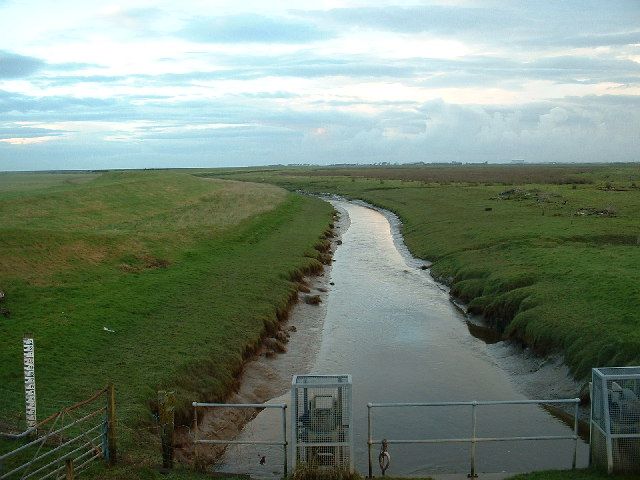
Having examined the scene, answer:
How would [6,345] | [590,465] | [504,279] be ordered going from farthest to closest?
[504,279], [6,345], [590,465]

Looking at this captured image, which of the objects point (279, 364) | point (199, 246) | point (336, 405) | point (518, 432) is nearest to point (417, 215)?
point (199, 246)

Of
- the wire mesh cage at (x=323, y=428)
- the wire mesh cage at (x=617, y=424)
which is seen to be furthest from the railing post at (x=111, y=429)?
the wire mesh cage at (x=617, y=424)

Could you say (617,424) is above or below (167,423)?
above

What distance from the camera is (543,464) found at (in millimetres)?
17828

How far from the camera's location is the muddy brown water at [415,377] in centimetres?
1844

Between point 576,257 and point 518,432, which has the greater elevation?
point 576,257

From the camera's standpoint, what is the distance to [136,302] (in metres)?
29.7

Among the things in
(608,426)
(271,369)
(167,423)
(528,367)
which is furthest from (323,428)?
(528,367)

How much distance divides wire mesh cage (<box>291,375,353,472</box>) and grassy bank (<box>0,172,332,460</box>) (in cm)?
480

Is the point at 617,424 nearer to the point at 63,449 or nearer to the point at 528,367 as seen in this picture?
the point at 528,367

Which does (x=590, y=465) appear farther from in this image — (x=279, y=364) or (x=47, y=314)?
(x=47, y=314)

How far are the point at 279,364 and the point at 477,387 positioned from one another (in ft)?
29.6

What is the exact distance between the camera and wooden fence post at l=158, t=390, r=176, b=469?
588 inches

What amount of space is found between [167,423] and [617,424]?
11.4 metres
